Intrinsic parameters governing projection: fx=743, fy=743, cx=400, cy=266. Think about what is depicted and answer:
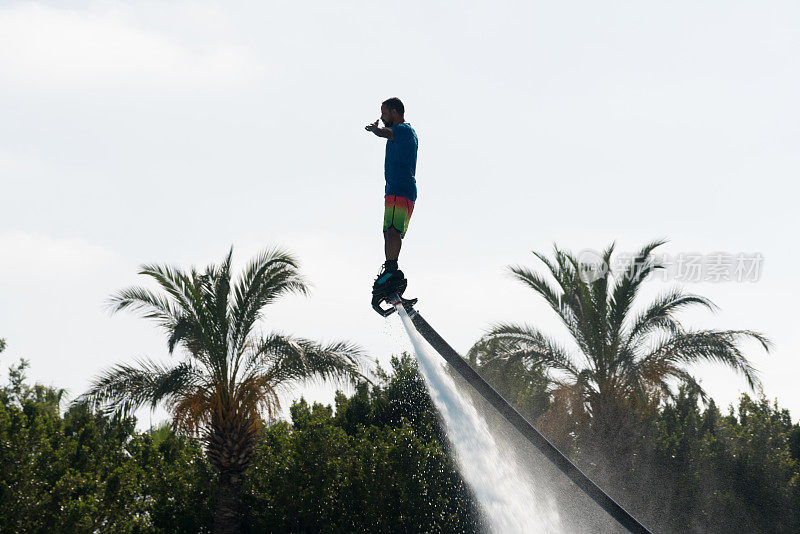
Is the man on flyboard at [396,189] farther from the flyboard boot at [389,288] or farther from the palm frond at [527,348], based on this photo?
the palm frond at [527,348]

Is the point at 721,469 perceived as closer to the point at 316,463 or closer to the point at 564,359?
the point at 564,359

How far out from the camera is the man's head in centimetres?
635

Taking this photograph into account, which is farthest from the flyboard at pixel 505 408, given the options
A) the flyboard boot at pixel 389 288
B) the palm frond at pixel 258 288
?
the palm frond at pixel 258 288

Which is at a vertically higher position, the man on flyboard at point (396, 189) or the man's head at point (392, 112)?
the man's head at point (392, 112)

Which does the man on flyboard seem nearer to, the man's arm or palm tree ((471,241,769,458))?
the man's arm

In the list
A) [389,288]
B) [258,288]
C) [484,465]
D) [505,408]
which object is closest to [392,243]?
[389,288]

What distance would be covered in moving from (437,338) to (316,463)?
1302cm

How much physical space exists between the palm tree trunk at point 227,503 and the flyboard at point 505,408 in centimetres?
1156

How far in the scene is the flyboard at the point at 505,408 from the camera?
18.8ft

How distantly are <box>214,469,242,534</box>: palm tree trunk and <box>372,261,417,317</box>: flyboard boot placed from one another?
11493mm

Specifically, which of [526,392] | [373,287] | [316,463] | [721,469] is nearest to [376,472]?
[316,463]

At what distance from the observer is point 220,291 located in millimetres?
16016

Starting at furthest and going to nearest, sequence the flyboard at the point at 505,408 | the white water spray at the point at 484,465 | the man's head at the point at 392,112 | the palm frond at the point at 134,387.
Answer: the palm frond at the point at 134,387 → the white water spray at the point at 484,465 → the man's head at the point at 392,112 → the flyboard at the point at 505,408

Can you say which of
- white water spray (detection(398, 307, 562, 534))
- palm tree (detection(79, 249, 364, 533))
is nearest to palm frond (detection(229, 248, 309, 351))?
palm tree (detection(79, 249, 364, 533))
